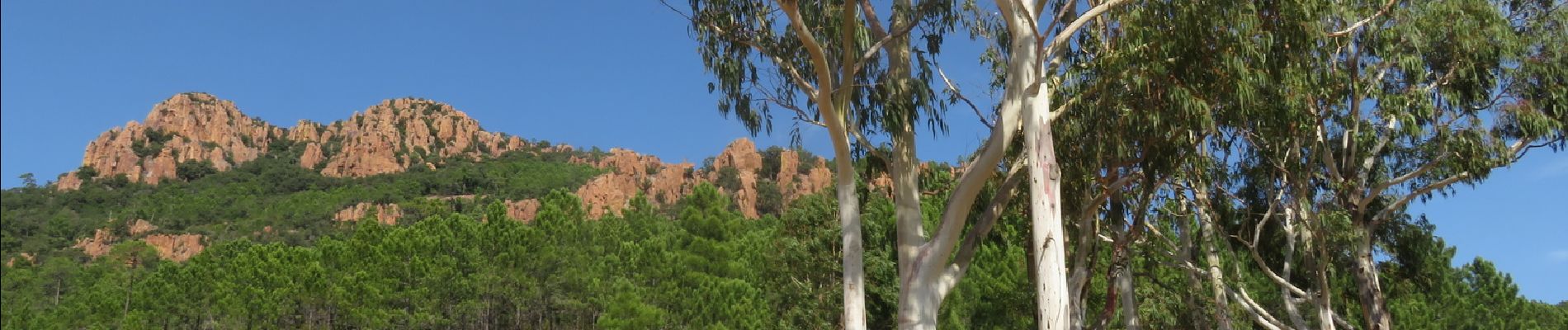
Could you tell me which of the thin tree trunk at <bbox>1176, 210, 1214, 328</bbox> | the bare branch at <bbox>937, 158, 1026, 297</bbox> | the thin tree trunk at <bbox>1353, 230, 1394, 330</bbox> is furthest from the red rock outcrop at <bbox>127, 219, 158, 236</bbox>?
the thin tree trunk at <bbox>1353, 230, 1394, 330</bbox>

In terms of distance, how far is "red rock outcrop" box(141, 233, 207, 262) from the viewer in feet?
202

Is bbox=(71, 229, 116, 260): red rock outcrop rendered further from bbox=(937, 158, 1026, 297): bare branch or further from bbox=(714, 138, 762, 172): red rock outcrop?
bbox=(937, 158, 1026, 297): bare branch

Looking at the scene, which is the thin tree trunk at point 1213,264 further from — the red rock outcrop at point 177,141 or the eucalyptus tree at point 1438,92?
the red rock outcrop at point 177,141

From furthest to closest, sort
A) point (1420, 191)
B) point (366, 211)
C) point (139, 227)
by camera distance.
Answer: point (139, 227) → point (366, 211) → point (1420, 191)

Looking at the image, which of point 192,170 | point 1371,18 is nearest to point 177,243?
point 192,170

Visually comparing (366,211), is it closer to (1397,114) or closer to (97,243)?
(97,243)

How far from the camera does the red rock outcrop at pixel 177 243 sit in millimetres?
61469

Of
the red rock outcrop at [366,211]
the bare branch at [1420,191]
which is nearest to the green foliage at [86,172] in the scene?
the red rock outcrop at [366,211]

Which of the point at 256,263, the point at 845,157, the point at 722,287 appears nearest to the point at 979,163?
the point at 845,157

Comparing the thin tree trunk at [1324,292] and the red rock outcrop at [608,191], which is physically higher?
the red rock outcrop at [608,191]

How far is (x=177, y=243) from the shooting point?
6456 centimetres

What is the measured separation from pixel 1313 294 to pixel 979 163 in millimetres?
5749

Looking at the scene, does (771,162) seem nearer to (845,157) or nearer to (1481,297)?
(1481,297)

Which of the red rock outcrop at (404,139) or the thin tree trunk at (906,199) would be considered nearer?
the thin tree trunk at (906,199)
